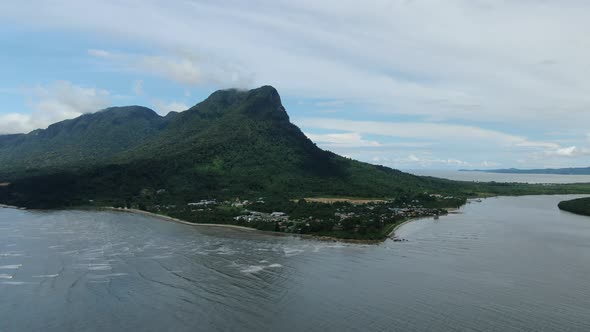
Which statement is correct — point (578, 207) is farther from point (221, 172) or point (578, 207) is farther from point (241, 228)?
point (221, 172)

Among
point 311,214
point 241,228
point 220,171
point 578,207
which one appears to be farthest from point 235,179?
point 578,207

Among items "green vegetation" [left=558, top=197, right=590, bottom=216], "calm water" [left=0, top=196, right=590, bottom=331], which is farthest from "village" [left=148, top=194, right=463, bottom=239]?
"green vegetation" [left=558, top=197, right=590, bottom=216]

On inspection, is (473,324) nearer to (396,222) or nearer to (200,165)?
(396,222)

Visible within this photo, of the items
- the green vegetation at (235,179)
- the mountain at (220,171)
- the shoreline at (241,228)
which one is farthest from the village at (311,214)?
the mountain at (220,171)

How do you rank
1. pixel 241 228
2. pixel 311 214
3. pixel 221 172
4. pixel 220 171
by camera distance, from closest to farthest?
pixel 241 228 < pixel 311 214 < pixel 221 172 < pixel 220 171

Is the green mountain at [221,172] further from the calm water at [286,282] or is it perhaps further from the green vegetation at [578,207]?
the calm water at [286,282]

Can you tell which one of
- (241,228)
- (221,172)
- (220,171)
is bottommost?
(241,228)

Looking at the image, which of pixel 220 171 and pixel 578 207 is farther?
pixel 220 171

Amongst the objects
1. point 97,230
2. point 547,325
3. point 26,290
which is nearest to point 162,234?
point 97,230
